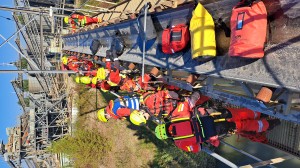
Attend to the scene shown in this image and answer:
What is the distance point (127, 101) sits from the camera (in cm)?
609

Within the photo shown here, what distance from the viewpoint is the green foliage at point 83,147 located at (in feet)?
41.7

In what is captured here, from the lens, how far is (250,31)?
2.55 metres

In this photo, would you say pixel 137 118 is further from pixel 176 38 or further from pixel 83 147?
pixel 83 147

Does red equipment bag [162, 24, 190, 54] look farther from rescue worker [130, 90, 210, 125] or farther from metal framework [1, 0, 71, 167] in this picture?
metal framework [1, 0, 71, 167]

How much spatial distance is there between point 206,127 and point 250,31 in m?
2.81

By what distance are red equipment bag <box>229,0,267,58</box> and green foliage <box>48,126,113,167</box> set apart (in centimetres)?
1289

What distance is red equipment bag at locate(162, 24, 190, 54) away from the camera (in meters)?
3.80

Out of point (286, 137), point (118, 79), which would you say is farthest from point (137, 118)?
point (286, 137)

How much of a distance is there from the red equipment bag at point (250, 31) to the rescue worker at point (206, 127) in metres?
2.41

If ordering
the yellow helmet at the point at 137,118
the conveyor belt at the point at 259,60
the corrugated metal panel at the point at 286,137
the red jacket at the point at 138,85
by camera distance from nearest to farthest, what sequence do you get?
1. the conveyor belt at the point at 259,60
2. the yellow helmet at the point at 137,118
3. the corrugated metal panel at the point at 286,137
4. the red jacket at the point at 138,85

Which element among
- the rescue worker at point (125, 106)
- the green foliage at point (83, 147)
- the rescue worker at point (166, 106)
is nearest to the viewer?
the rescue worker at point (166, 106)

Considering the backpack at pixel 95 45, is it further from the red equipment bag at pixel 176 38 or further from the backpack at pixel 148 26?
the red equipment bag at pixel 176 38

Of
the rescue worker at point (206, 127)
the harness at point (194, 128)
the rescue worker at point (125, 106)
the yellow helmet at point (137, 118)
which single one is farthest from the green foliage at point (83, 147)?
the harness at point (194, 128)

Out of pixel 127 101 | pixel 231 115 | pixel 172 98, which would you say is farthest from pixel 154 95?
pixel 231 115
